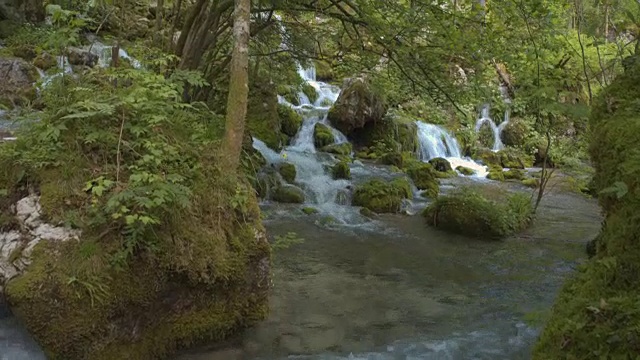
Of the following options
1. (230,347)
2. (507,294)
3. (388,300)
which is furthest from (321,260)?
(230,347)

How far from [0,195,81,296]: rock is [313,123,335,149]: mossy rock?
460 inches

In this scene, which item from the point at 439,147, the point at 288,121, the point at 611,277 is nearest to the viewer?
the point at 611,277

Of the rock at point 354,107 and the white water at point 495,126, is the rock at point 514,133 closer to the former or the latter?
the white water at point 495,126

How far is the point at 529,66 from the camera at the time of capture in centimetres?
680

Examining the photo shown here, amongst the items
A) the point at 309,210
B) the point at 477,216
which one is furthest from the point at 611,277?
the point at 309,210

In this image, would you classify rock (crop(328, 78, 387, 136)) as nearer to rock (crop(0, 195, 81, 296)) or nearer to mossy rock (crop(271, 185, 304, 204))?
mossy rock (crop(271, 185, 304, 204))

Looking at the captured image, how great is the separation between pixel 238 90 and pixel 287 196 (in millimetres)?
6185

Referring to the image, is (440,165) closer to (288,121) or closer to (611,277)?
(288,121)

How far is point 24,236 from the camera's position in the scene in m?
4.18

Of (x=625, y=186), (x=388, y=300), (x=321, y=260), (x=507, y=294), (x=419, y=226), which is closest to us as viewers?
(x=625, y=186)

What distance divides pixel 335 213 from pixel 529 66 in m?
5.00

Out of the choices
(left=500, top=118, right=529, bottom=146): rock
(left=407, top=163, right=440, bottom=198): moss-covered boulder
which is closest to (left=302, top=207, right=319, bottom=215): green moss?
(left=407, top=163, right=440, bottom=198): moss-covered boulder

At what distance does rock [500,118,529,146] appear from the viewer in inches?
805

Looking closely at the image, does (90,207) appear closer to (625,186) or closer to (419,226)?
(625,186)
